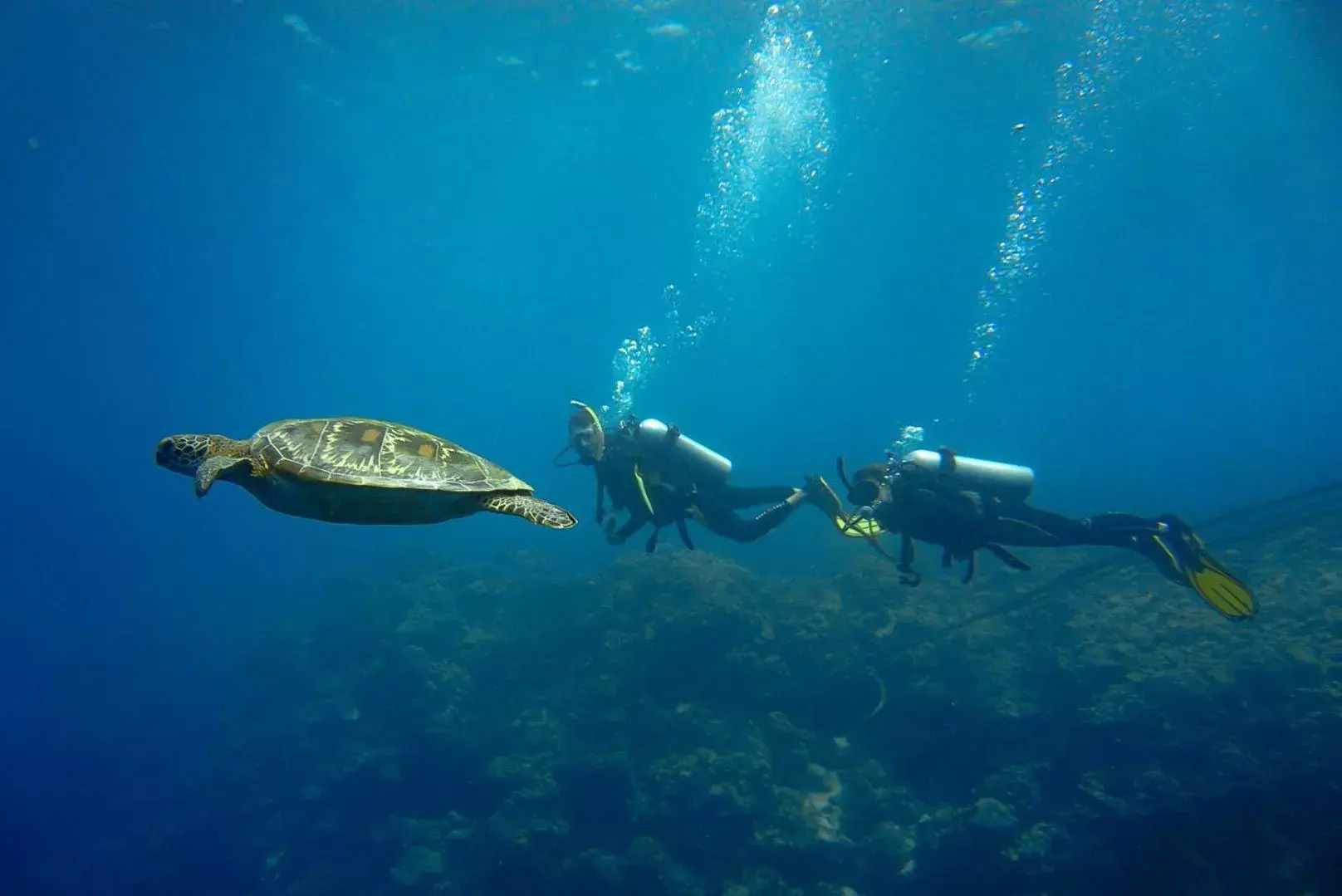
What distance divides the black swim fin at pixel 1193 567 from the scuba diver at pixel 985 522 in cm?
1

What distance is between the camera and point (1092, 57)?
2800 cm

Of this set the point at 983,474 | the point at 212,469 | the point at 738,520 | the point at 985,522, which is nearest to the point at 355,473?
the point at 212,469

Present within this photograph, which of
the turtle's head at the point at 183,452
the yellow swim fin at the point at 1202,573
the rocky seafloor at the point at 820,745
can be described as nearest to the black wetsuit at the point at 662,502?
the rocky seafloor at the point at 820,745

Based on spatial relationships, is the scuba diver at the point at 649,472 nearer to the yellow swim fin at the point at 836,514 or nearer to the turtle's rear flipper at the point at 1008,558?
the yellow swim fin at the point at 836,514

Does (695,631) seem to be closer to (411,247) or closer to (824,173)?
(824,173)

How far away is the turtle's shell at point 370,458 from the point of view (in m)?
3.70

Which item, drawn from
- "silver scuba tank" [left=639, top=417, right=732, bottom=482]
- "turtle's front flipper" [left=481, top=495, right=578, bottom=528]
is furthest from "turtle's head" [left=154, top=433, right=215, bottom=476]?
Result: "silver scuba tank" [left=639, top=417, right=732, bottom=482]

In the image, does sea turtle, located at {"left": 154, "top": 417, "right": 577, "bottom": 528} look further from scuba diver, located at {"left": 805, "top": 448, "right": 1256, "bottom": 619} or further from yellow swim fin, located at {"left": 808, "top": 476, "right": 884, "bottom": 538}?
yellow swim fin, located at {"left": 808, "top": 476, "right": 884, "bottom": 538}

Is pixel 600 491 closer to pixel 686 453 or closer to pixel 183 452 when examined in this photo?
pixel 686 453

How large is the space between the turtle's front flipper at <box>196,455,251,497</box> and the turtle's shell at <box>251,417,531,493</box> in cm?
17

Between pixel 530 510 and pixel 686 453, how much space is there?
5176mm

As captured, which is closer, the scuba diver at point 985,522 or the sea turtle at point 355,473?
the sea turtle at point 355,473

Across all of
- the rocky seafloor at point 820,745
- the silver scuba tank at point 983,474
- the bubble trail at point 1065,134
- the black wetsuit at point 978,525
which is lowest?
the rocky seafloor at point 820,745

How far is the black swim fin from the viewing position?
8250mm
